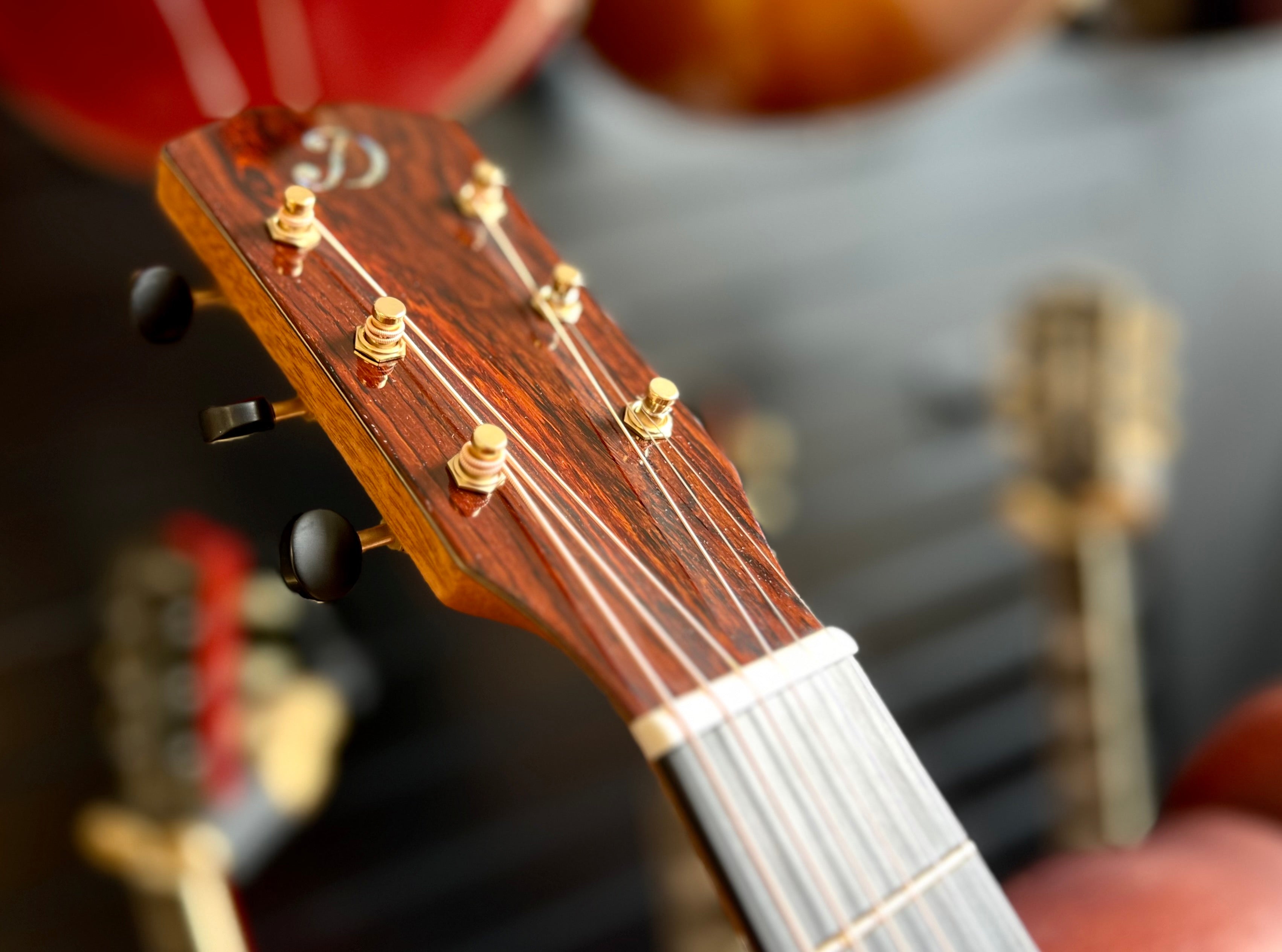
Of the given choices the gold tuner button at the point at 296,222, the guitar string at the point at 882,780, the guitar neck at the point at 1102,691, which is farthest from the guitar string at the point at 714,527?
the guitar neck at the point at 1102,691

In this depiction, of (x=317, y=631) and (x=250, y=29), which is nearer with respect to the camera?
(x=250, y=29)

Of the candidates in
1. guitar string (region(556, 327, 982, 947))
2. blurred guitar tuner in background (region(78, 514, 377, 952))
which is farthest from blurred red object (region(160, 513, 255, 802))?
guitar string (region(556, 327, 982, 947))

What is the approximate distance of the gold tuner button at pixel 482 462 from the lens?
0.40m

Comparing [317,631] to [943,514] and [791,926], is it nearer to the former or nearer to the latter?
[791,926]

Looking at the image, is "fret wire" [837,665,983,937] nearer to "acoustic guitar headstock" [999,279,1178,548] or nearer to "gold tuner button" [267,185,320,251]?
"gold tuner button" [267,185,320,251]

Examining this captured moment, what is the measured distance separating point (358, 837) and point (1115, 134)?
1734mm

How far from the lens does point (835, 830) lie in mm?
401

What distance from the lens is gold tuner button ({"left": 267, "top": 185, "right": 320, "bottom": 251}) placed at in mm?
443

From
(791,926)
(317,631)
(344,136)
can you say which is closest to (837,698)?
(791,926)

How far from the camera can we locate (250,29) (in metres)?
0.52

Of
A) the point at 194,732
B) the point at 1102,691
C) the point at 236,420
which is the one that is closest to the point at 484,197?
the point at 236,420

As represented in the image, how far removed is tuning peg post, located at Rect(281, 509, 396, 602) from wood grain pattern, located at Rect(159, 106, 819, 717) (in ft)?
0.09

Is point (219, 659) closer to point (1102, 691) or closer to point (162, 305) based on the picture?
point (162, 305)

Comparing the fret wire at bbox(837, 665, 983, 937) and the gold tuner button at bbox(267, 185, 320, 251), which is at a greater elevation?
the gold tuner button at bbox(267, 185, 320, 251)
